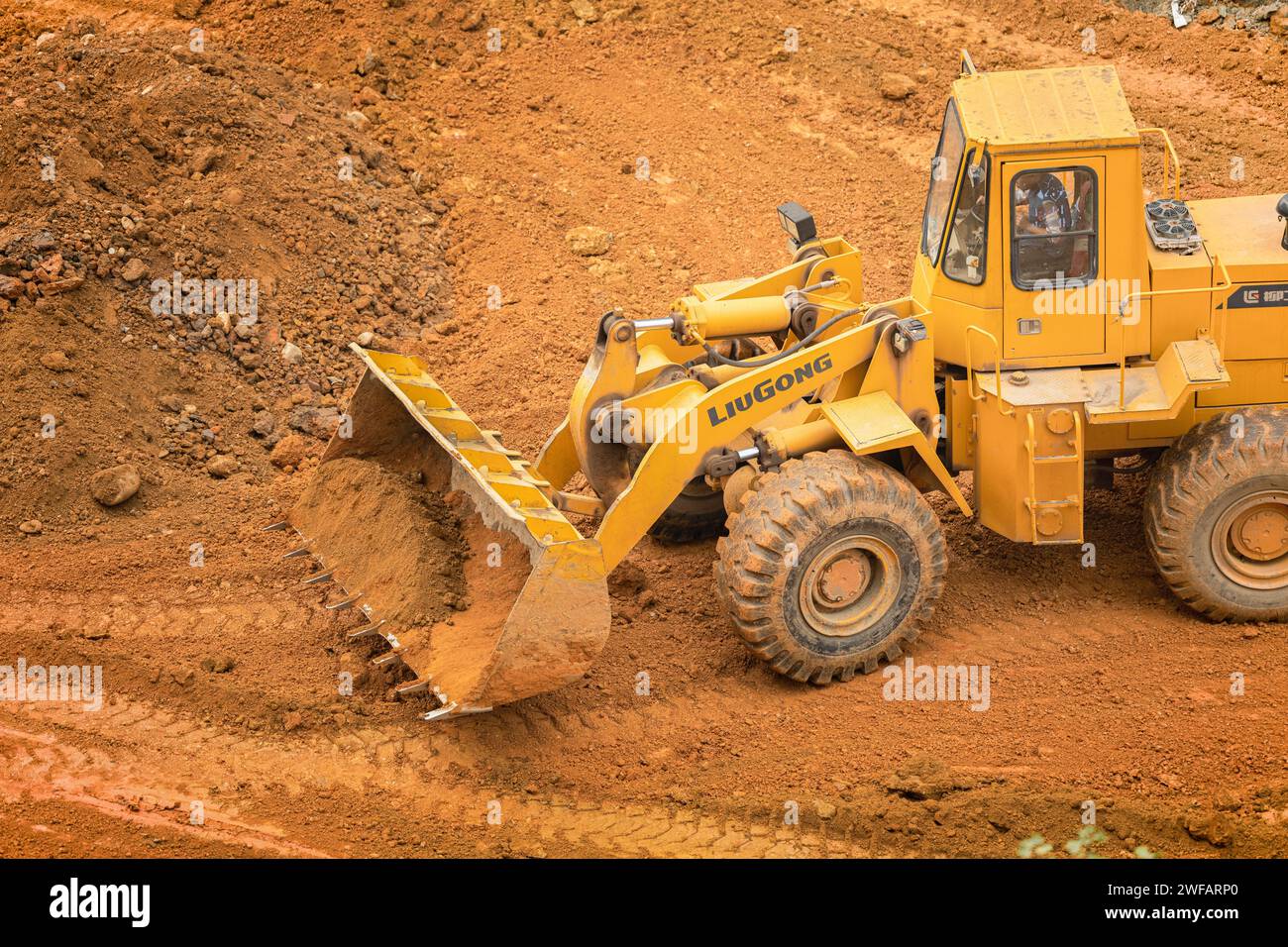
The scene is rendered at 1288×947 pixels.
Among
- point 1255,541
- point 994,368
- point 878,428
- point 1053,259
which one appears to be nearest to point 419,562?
point 878,428

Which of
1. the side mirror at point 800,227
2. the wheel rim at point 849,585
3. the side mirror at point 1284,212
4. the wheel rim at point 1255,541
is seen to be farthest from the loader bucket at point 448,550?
the side mirror at point 1284,212

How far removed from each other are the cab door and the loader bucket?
110 inches

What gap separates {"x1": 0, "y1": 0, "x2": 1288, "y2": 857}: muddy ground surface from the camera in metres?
7.39

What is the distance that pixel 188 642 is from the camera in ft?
28.5

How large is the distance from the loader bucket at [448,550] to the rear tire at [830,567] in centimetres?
93

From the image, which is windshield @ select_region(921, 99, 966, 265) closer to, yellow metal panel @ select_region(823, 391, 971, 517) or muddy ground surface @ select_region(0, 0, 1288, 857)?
yellow metal panel @ select_region(823, 391, 971, 517)

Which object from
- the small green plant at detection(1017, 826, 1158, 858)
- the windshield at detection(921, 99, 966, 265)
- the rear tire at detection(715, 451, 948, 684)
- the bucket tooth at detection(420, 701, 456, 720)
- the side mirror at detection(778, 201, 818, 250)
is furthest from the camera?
the side mirror at detection(778, 201, 818, 250)

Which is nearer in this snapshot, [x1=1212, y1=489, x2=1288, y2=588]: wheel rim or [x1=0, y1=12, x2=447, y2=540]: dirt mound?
[x1=1212, y1=489, x2=1288, y2=588]: wheel rim

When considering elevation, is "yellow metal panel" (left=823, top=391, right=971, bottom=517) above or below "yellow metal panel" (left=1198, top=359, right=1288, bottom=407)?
below

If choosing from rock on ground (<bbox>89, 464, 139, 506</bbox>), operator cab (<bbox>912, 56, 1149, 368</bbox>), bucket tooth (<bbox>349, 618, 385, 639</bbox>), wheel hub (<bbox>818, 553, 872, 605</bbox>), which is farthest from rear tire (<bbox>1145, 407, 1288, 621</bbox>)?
rock on ground (<bbox>89, 464, 139, 506</bbox>)

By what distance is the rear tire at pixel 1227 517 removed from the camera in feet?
26.7

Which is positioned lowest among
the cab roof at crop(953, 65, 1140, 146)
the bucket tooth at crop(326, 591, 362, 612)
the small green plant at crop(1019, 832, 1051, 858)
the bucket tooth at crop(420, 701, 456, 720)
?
the small green plant at crop(1019, 832, 1051, 858)

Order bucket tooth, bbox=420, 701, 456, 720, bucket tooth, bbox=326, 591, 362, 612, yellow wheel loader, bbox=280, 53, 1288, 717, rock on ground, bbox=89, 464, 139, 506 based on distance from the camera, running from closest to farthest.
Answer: bucket tooth, bbox=420, 701, 456, 720 → yellow wheel loader, bbox=280, 53, 1288, 717 → bucket tooth, bbox=326, 591, 362, 612 → rock on ground, bbox=89, 464, 139, 506

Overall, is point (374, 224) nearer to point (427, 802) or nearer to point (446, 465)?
point (446, 465)
